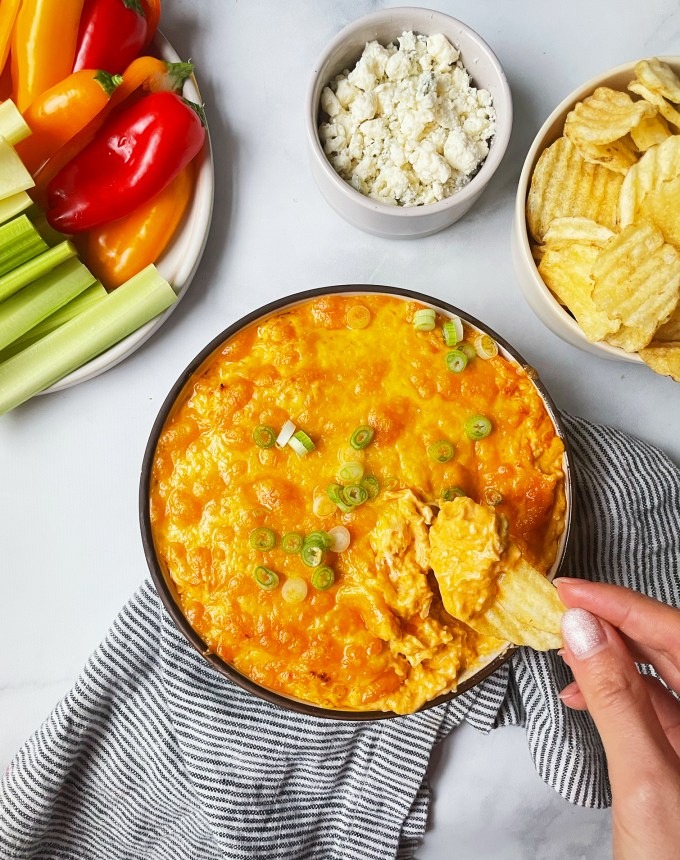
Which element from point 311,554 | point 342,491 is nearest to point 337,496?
point 342,491

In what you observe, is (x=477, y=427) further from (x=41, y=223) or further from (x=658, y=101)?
(x=41, y=223)

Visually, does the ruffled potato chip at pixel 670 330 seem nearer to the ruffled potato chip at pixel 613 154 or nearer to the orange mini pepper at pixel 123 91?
the ruffled potato chip at pixel 613 154

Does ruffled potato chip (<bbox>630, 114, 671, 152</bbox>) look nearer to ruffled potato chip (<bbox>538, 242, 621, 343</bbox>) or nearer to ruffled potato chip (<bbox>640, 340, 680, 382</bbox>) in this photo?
ruffled potato chip (<bbox>538, 242, 621, 343</bbox>)

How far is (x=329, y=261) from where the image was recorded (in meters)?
2.48

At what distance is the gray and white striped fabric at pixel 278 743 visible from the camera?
2.29m

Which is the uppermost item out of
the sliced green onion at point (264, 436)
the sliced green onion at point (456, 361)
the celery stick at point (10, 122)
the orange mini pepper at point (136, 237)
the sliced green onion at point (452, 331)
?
the celery stick at point (10, 122)

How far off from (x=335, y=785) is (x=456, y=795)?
38 cm

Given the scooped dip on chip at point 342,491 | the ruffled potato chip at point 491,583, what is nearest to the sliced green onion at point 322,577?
the scooped dip on chip at point 342,491

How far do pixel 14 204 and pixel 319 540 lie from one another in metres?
1.20

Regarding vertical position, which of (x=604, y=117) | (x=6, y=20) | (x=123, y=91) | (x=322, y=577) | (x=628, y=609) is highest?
(x=6, y=20)

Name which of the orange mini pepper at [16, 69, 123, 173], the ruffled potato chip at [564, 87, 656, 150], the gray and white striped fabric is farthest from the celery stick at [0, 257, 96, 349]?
the ruffled potato chip at [564, 87, 656, 150]

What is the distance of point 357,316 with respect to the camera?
6.92 feet

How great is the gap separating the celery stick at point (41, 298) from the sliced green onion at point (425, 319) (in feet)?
3.03

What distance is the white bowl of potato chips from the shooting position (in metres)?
2.06
